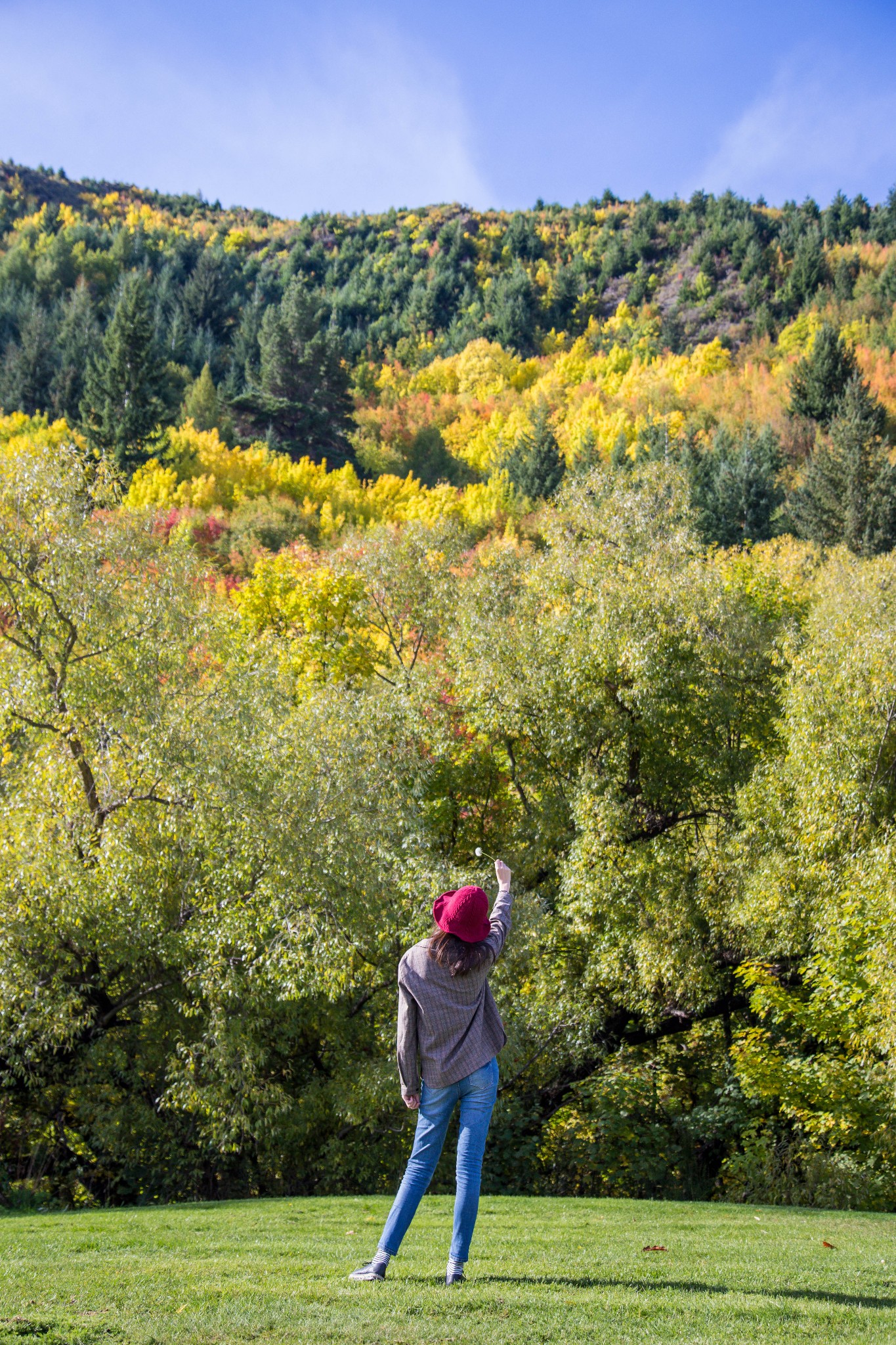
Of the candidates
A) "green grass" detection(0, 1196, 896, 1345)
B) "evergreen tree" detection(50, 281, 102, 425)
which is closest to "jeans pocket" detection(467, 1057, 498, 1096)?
"green grass" detection(0, 1196, 896, 1345)

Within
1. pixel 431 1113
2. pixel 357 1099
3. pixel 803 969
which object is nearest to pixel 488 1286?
pixel 431 1113

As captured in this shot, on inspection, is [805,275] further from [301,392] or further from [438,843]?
[438,843]

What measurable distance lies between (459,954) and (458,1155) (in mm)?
974

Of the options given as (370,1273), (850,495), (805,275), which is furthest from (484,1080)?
(805,275)

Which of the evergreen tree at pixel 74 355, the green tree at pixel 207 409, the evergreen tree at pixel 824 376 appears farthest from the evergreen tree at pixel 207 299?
the evergreen tree at pixel 824 376

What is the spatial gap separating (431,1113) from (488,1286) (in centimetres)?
90

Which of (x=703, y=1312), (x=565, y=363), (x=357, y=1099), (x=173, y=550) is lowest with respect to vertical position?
(x=357, y=1099)

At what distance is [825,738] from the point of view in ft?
56.5

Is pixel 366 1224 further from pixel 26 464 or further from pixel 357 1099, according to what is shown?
pixel 26 464

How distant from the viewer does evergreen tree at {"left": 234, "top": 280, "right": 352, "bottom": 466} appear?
213ft

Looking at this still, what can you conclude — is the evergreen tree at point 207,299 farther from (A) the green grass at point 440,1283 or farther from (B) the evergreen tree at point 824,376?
(A) the green grass at point 440,1283

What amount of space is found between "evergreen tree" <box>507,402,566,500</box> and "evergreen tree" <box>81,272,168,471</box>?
21.5 metres

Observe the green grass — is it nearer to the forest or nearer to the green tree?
the forest

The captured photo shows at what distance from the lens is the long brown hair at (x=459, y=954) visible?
4988 mm
